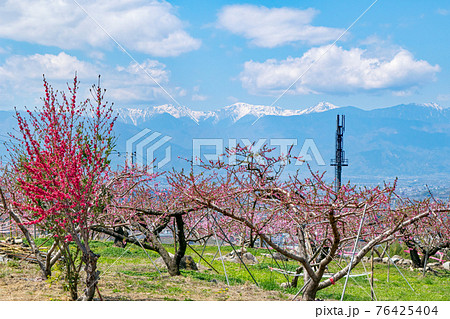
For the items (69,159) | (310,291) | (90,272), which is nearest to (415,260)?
(310,291)

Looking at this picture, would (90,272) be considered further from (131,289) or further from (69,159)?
(131,289)

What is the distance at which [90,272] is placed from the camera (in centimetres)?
586

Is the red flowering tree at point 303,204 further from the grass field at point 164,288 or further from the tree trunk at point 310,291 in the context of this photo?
the grass field at point 164,288

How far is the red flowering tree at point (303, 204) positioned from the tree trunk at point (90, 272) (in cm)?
137

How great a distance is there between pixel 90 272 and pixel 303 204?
9.16 ft

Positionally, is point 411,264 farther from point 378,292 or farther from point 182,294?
point 182,294

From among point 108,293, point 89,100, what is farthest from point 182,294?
point 89,100

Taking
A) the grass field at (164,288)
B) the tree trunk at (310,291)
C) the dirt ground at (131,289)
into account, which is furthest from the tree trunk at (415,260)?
the tree trunk at (310,291)

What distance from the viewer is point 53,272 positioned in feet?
28.9

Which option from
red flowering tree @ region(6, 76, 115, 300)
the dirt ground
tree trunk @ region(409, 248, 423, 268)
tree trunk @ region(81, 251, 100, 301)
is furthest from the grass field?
tree trunk @ region(409, 248, 423, 268)

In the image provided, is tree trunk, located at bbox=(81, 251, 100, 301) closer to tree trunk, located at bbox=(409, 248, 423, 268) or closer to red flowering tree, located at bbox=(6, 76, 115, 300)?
red flowering tree, located at bbox=(6, 76, 115, 300)

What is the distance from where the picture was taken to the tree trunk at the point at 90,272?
5746 mm

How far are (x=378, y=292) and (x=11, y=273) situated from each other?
8.40m
